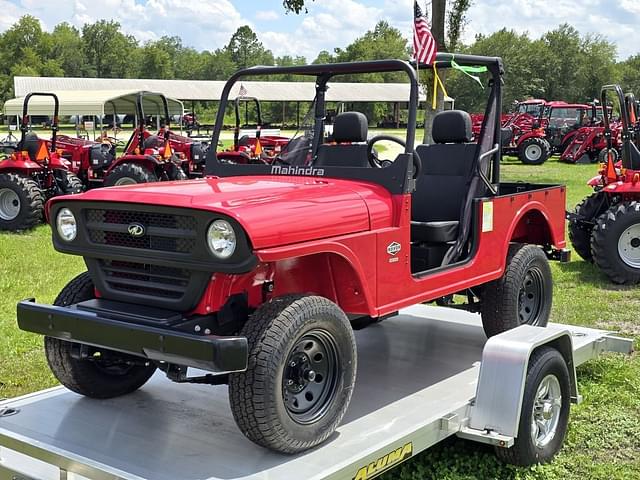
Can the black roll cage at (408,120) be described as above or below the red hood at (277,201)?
above

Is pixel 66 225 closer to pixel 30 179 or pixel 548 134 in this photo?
pixel 30 179

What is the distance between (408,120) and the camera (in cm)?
447

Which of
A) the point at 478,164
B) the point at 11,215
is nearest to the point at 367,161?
the point at 478,164

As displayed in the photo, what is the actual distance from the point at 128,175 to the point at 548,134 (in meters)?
18.0

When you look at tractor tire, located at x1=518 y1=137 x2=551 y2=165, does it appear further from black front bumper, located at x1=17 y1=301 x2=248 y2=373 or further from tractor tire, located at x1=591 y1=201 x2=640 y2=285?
black front bumper, located at x1=17 y1=301 x2=248 y2=373

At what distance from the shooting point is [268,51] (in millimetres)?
121312

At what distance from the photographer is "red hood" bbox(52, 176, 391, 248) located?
135 inches

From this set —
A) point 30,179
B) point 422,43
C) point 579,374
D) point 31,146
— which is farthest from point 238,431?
point 31,146

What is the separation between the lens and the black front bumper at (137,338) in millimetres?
3189

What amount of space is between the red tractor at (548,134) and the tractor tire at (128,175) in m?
13.7

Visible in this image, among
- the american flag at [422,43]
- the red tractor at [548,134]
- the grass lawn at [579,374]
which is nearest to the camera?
the grass lawn at [579,374]

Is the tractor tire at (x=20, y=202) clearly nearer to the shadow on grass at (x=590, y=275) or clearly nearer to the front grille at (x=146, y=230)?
the shadow on grass at (x=590, y=275)

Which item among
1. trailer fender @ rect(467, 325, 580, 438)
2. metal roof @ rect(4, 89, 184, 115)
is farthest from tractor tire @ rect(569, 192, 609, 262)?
metal roof @ rect(4, 89, 184, 115)

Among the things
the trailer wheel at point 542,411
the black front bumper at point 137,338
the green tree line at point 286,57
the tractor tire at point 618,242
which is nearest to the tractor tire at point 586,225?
the tractor tire at point 618,242
